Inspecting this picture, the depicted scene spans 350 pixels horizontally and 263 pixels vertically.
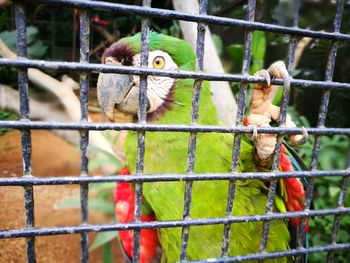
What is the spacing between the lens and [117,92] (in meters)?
0.91

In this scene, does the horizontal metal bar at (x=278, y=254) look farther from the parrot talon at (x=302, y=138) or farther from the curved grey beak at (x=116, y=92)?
the curved grey beak at (x=116, y=92)

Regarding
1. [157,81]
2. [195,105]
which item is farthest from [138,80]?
[195,105]

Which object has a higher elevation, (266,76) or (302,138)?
(266,76)

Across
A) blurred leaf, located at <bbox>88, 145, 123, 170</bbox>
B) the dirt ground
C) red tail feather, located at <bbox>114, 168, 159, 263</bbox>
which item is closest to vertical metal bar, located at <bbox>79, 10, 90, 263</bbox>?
the dirt ground

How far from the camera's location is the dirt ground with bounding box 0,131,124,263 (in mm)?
560

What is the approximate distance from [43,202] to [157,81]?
0.48 meters

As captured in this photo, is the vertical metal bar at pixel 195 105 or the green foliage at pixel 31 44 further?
the green foliage at pixel 31 44

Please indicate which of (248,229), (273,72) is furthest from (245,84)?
(248,229)

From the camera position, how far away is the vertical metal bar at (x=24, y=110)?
0.44 m

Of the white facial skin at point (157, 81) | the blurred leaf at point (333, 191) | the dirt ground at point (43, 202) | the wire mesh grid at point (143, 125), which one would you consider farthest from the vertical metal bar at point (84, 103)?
the blurred leaf at point (333, 191)

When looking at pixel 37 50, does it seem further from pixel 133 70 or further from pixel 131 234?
pixel 133 70

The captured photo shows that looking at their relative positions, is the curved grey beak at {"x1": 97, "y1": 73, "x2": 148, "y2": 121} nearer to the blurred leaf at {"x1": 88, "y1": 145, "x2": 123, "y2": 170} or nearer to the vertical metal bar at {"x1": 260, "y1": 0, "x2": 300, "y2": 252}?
the vertical metal bar at {"x1": 260, "y1": 0, "x2": 300, "y2": 252}

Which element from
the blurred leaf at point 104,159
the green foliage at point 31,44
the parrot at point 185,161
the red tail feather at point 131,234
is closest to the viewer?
the parrot at point 185,161

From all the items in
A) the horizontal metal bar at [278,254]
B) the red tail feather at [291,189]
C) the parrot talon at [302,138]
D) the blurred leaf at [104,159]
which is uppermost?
the parrot talon at [302,138]
